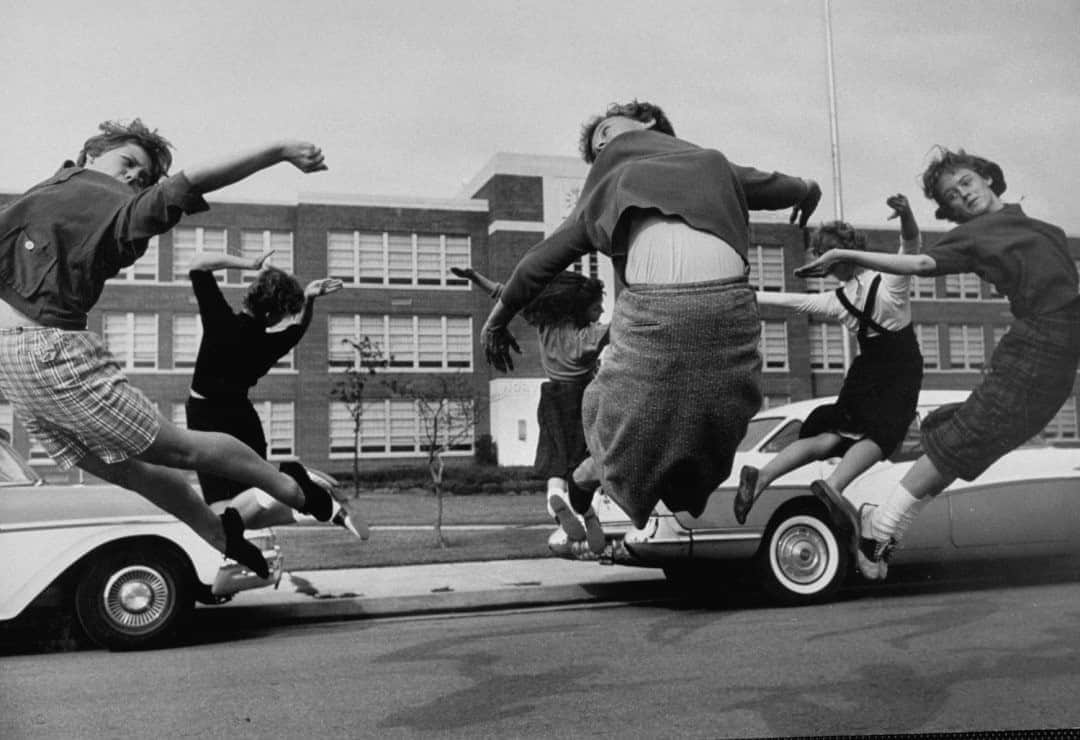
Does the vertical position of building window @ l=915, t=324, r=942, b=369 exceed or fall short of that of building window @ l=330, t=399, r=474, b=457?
it exceeds it

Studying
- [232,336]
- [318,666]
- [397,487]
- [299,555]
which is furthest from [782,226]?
[318,666]

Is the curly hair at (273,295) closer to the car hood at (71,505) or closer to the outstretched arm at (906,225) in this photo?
the car hood at (71,505)

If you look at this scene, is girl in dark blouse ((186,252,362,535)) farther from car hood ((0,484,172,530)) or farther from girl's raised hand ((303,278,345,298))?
car hood ((0,484,172,530))

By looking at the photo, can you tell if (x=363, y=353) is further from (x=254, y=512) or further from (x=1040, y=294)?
(x=1040, y=294)

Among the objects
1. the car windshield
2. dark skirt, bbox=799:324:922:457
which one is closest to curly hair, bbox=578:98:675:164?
the car windshield

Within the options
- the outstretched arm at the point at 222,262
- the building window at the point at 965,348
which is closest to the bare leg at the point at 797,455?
the building window at the point at 965,348

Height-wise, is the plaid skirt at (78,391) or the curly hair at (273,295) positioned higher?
the curly hair at (273,295)

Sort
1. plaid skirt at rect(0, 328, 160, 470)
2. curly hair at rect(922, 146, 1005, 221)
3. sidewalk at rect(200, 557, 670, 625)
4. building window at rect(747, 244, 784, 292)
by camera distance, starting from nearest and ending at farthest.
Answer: plaid skirt at rect(0, 328, 160, 470), building window at rect(747, 244, 784, 292), curly hair at rect(922, 146, 1005, 221), sidewalk at rect(200, 557, 670, 625)
